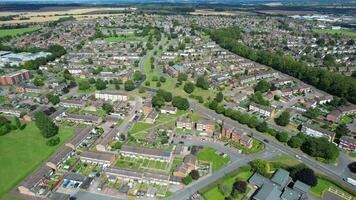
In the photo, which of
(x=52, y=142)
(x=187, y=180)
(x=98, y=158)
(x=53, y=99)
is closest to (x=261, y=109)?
(x=187, y=180)

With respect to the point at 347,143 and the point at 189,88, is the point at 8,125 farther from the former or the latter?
the point at 347,143

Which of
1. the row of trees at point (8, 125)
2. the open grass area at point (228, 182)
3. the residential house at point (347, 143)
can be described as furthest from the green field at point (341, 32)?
the row of trees at point (8, 125)

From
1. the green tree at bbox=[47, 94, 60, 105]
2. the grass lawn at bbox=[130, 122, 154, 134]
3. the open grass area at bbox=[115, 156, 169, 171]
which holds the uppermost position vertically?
the green tree at bbox=[47, 94, 60, 105]

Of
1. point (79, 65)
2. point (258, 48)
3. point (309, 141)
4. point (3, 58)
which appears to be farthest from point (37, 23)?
point (309, 141)

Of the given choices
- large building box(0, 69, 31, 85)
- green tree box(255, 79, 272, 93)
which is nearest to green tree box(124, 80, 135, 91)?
large building box(0, 69, 31, 85)

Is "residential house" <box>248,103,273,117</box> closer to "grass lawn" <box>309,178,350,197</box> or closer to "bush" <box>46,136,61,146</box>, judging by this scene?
"grass lawn" <box>309,178,350,197</box>

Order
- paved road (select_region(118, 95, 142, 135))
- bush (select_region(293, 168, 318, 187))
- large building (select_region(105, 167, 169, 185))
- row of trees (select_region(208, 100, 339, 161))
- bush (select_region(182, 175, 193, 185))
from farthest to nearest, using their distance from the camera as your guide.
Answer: paved road (select_region(118, 95, 142, 135)), row of trees (select_region(208, 100, 339, 161)), large building (select_region(105, 167, 169, 185)), bush (select_region(182, 175, 193, 185)), bush (select_region(293, 168, 318, 187))
